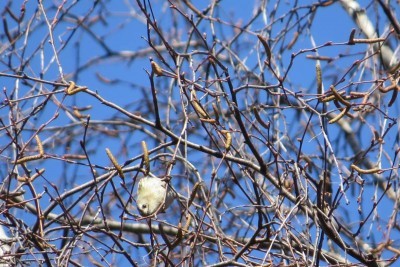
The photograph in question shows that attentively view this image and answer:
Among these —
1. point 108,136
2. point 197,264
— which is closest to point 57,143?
point 108,136

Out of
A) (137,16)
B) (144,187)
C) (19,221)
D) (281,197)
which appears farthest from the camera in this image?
(137,16)

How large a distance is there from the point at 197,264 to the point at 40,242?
4.47ft

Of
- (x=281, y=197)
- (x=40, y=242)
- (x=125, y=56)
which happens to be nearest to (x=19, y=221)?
(x=40, y=242)

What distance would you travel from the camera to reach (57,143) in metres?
5.79

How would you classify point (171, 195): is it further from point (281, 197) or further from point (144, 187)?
point (281, 197)

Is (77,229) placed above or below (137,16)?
below

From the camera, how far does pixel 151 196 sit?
2.92 meters

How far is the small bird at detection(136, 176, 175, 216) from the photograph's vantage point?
2914 millimetres

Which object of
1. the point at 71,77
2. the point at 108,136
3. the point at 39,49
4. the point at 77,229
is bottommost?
the point at 77,229

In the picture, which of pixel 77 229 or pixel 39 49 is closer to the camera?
pixel 77 229

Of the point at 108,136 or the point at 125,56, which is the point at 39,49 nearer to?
the point at 108,136

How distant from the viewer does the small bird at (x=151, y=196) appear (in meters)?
2.91

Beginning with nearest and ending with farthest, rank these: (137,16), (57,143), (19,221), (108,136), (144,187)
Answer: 1. (144,187)
2. (19,221)
3. (57,143)
4. (108,136)
5. (137,16)

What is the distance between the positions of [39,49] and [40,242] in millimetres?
1656
